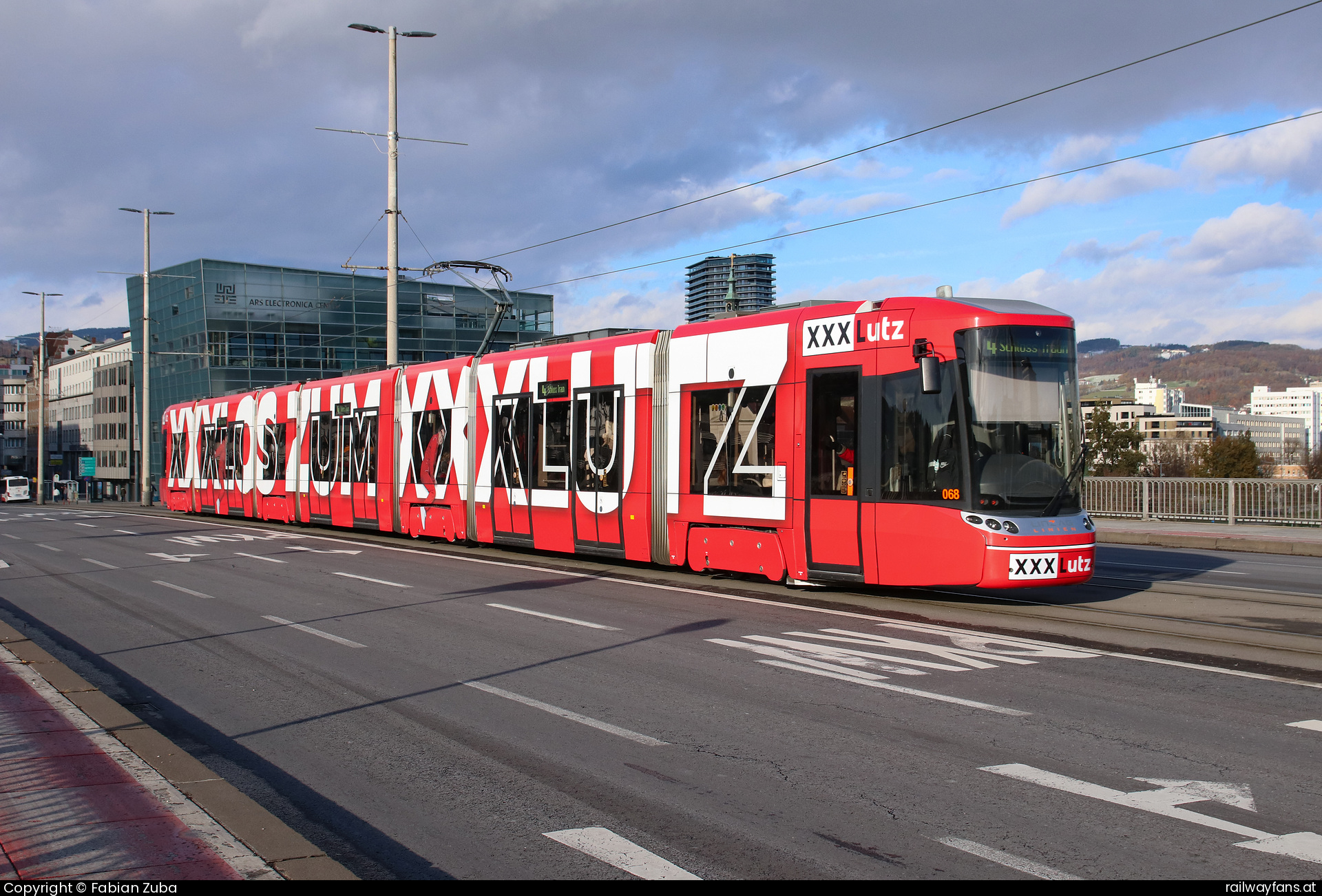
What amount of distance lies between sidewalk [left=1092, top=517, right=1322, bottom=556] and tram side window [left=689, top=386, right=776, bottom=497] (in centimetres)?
769

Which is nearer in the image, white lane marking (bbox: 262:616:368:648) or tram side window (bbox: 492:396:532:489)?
white lane marking (bbox: 262:616:368:648)

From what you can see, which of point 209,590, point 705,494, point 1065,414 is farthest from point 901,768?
point 209,590

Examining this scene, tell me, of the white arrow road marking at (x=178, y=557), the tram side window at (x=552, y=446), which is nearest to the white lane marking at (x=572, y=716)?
the tram side window at (x=552, y=446)

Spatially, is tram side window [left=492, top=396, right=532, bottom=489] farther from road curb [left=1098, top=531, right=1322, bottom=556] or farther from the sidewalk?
road curb [left=1098, top=531, right=1322, bottom=556]

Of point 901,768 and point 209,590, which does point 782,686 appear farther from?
point 209,590

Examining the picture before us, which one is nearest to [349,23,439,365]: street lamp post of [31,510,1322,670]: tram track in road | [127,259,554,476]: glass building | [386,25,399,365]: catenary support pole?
[386,25,399,365]: catenary support pole

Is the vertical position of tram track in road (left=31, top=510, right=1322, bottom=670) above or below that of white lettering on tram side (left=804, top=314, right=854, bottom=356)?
below

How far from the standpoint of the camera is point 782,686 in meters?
8.10

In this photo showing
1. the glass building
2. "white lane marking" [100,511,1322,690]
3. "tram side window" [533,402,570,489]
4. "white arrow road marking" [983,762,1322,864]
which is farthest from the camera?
the glass building

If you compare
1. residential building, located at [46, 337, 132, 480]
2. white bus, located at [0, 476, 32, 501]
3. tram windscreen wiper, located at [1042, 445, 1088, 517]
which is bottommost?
white bus, located at [0, 476, 32, 501]

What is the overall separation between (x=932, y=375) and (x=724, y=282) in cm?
2849

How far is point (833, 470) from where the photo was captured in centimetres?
1252

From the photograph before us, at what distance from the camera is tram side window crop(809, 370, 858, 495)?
485 inches

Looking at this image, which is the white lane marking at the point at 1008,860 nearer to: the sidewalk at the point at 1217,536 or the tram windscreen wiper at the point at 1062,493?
the tram windscreen wiper at the point at 1062,493
